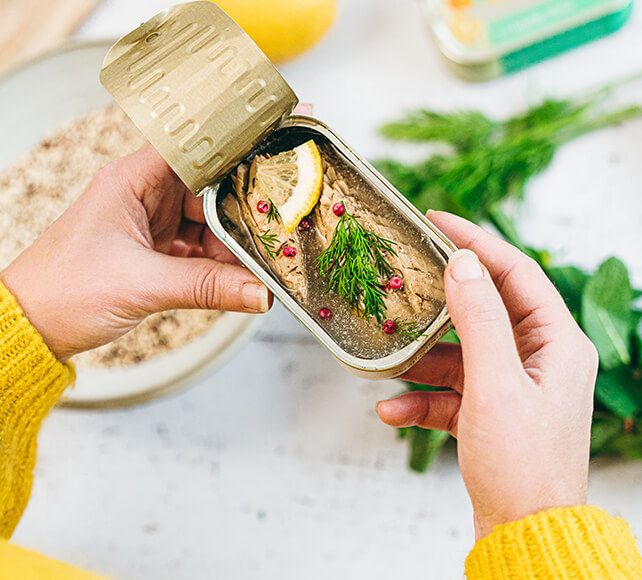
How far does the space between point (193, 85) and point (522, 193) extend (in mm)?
823

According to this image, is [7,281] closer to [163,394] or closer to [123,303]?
[123,303]

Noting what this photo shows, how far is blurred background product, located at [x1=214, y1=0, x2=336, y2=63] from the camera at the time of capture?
1.27m

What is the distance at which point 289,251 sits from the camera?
2.73 ft

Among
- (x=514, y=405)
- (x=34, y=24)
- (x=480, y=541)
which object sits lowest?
(x=480, y=541)

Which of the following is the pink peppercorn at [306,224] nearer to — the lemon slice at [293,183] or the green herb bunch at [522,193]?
the lemon slice at [293,183]

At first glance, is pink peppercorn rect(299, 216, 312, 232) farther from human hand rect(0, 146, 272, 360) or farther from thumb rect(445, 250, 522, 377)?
thumb rect(445, 250, 522, 377)

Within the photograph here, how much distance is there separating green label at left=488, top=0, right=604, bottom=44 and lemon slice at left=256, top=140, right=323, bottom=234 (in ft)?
2.60

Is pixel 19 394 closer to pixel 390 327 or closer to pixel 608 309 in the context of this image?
pixel 390 327

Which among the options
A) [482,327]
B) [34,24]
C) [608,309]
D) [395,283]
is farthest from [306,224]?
[34,24]

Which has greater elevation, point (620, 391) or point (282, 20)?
point (282, 20)

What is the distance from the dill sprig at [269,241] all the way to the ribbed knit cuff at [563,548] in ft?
1.45

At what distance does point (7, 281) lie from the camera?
929mm

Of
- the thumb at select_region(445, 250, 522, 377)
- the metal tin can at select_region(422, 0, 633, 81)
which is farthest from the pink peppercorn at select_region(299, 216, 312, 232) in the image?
the metal tin can at select_region(422, 0, 633, 81)

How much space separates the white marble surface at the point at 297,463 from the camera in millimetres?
1271
